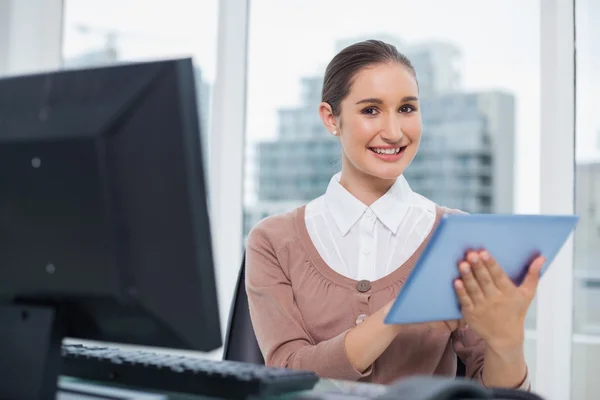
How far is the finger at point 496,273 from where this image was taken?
0.98m

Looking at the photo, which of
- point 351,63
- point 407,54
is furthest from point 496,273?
point 407,54

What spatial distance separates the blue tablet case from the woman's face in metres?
0.47

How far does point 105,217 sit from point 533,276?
0.66m

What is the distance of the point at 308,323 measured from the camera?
1458 mm

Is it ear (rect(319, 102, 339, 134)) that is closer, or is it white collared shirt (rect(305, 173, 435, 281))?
white collared shirt (rect(305, 173, 435, 281))

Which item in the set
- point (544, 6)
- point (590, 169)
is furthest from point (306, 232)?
point (544, 6)

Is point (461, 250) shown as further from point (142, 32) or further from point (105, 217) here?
point (142, 32)

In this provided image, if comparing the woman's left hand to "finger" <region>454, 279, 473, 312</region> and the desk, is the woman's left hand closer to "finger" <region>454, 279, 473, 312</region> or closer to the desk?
"finger" <region>454, 279, 473, 312</region>

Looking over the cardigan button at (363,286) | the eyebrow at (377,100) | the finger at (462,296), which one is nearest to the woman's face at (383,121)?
the eyebrow at (377,100)

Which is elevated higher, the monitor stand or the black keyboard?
the monitor stand

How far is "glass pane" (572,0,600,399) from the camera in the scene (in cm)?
212

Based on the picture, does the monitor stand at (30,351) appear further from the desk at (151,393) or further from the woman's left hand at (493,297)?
the woman's left hand at (493,297)

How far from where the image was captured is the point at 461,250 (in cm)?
95

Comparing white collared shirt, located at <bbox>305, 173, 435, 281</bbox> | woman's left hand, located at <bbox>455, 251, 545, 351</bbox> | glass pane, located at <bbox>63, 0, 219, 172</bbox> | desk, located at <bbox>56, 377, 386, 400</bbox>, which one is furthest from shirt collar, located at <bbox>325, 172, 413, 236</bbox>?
glass pane, located at <bbox>63, 0, 219, 172</bbox>
